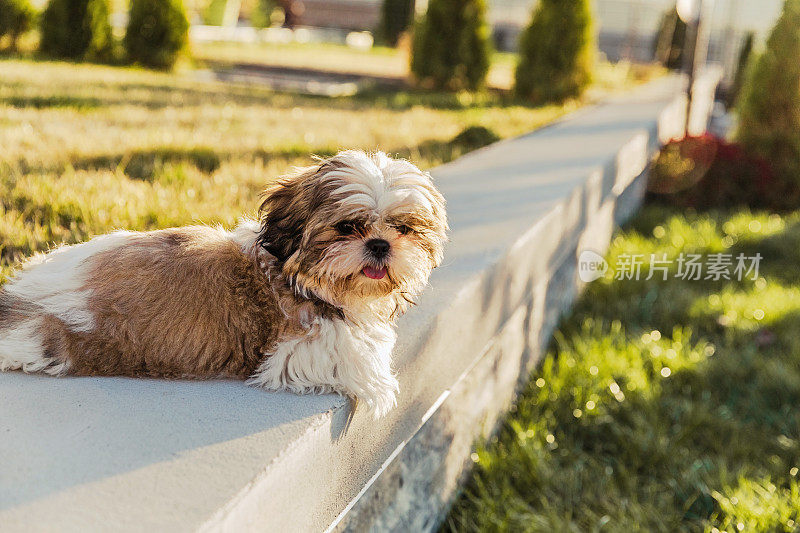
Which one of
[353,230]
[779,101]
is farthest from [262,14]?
[353,230]

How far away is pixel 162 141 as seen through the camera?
5832 mm

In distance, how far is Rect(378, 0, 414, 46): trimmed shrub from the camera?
1252 inches

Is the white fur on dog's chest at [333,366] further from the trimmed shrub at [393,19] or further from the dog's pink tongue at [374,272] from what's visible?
the trimmed shrub at [393,19]

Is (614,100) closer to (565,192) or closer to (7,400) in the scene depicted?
(565,192)

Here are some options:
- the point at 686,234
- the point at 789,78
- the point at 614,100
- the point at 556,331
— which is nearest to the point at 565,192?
the point at 556,331

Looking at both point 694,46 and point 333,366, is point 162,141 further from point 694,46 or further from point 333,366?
point 694,46

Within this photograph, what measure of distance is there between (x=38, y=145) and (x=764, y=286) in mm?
5758

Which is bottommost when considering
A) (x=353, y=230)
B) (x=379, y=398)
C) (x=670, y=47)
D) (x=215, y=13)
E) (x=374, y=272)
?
(x=379, y=398)

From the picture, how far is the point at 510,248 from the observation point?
11.1 feet

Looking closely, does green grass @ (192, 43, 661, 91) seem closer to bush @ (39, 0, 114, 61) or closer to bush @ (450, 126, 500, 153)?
bush @ (39, 0, 114, 61)

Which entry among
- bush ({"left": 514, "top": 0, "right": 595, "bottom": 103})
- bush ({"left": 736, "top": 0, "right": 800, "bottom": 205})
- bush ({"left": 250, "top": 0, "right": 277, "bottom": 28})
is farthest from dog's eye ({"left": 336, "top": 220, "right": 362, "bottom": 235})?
bush ({"left": 250, "top": 0, "right": 277, "bottom": 28})

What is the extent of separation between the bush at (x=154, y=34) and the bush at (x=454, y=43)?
4858mm

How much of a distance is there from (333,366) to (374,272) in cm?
29

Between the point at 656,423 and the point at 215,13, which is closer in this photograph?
the point at 656,423
